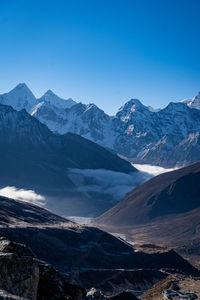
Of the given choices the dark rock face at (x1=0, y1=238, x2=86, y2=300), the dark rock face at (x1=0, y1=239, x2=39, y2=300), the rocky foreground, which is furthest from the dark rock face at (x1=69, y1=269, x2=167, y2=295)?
the dark rock face at (x1=0, y1=239, x2=39, y2=300)

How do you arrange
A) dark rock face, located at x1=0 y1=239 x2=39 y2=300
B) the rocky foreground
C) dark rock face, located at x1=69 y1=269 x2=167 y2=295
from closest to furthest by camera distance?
dark rock face, located at x1=0 y1=239 x2=39 y2=300
dark rock face, located at x1=69 y1=269 x2=167 y2=295
the rocky foreground

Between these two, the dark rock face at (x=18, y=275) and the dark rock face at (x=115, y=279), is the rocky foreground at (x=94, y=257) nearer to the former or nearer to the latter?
the dark rock face at (x=115, y=279)

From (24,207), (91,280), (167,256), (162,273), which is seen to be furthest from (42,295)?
(24,207)

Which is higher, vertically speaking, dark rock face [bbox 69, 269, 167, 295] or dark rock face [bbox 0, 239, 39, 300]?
dark rock face [bbox 0, 239, 39, 300]

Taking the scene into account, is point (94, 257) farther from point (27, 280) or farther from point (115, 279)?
point (27, 280)

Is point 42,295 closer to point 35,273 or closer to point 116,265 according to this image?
point 35,273

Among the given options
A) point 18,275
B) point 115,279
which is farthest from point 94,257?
point 18,275

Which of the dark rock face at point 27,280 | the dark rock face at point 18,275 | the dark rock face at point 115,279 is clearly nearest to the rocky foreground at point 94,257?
the dark rock face at point 115,279

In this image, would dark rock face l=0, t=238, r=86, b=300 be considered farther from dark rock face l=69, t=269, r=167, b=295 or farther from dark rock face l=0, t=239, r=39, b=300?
dark rock face l=69, t=269, r=167, b=295
